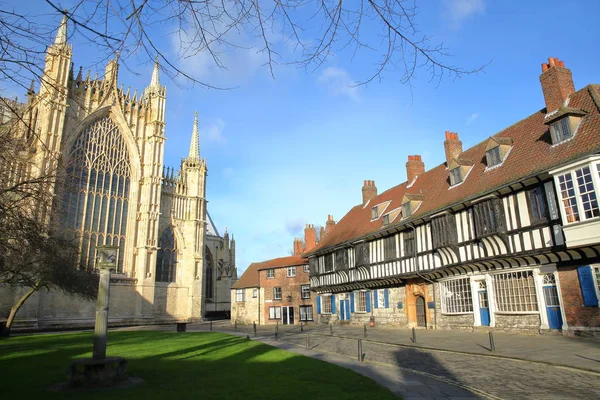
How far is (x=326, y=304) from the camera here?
112 ft

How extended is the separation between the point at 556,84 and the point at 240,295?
35.3 m

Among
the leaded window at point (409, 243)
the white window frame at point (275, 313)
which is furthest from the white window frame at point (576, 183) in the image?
the white window frame at point (275, 313)

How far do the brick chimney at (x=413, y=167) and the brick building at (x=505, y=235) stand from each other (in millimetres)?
1718

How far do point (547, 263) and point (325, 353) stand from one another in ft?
31.3

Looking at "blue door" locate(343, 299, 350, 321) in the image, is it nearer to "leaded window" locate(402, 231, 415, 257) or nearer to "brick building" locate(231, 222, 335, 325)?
"brick building" locate(231, 222, 335, 325)

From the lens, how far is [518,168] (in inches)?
696

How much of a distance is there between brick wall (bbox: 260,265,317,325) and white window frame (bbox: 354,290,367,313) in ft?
24.6

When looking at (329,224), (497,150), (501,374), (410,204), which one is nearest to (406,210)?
(410,204)

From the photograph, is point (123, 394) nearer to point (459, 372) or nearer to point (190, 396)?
point (190, 396)

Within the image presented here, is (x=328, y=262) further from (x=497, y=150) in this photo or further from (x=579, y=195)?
(x=579, y=195)

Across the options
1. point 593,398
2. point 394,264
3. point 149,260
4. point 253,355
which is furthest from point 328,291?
point 593,398

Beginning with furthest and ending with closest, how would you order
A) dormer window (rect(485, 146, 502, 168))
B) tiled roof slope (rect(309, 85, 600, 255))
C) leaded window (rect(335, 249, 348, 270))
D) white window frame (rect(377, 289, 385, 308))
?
1. leaded window (rect(335, 249, 348, 270))
2. white window frame (rect(377, 289, 385, 308))
3. dormer window (rect(485, 146, 502, 168))
4. tiled roof slope (rect(309, 85, 600, 255))

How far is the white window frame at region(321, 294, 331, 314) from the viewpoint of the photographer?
33694mm

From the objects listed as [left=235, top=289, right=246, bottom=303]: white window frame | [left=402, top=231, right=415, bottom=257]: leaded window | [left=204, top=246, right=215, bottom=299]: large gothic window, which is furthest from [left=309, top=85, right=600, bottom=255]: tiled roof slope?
[left=204, top=246, right=215, bottom=299]: large gothic window
